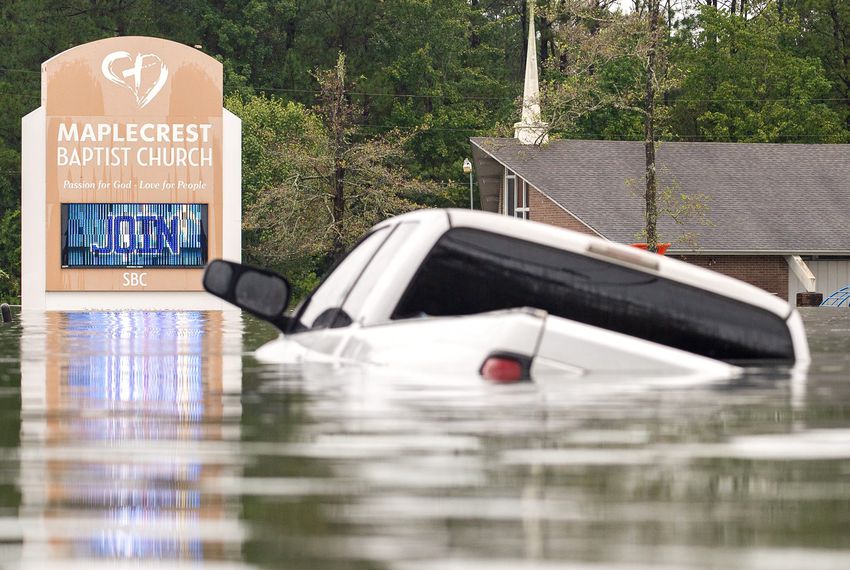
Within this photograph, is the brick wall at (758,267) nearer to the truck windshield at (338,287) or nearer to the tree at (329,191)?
the tree at (329,191)

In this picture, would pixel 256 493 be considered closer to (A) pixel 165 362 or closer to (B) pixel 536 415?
(B) pixel 536 415

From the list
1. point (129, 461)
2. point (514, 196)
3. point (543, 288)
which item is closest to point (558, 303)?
point (543, 288)

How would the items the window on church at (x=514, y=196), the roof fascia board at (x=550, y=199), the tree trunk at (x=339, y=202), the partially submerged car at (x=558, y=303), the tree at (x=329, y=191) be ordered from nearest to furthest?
the partially submerged car at (x=558, y=303)
the roof fascia board at (x=550, y=199)
the window on church at (x=514, y=196)
the tree at (x=329, y=191)
the tree trunk at (x=339, y=202)

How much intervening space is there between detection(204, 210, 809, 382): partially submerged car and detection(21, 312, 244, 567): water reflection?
92 cm

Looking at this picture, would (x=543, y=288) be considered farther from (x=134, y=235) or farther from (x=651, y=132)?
(x=651, y=132)

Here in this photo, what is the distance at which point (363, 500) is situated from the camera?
4.55 metres

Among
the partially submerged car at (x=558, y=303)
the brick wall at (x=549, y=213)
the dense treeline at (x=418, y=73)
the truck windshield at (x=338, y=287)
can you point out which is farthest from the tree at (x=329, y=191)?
the partially submerged car at (x=558, y=303)

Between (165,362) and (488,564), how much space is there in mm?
9584

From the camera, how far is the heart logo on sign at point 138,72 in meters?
52.0

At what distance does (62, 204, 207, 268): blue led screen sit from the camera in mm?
50625

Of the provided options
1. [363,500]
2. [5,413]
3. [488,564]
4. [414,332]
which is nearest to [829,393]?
[414,332]

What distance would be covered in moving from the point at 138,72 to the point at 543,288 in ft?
146

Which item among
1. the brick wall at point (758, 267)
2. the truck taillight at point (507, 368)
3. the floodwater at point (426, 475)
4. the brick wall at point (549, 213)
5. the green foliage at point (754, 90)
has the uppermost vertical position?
the green foliage at point (754, 90)

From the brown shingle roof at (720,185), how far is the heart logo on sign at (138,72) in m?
17.6
